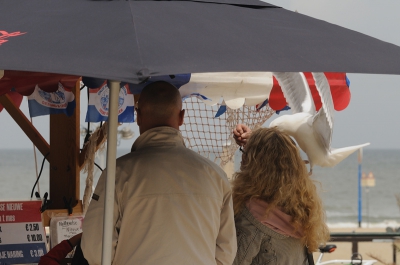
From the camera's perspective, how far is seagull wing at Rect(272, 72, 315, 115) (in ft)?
13.5

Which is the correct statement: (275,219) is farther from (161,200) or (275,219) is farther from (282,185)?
(161,200)

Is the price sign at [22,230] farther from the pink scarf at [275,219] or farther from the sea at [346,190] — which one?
the sea at [346,190]

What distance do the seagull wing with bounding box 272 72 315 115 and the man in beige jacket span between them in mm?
1510

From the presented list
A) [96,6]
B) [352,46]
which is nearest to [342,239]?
[352,46]

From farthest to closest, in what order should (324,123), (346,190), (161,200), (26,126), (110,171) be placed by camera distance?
1. (346,190)
2. (26,126)
3. (324,123)
4. (161,200)
5. (110,171)

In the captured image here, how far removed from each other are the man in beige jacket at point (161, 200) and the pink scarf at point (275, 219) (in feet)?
0.69

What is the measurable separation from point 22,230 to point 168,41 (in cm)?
231

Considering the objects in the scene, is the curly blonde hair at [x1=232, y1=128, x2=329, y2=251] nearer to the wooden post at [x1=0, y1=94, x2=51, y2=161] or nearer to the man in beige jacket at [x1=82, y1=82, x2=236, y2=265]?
the man in beige jacket at [x1=82, y1=82, x2=236, y2=265]

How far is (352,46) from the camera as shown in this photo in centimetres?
219

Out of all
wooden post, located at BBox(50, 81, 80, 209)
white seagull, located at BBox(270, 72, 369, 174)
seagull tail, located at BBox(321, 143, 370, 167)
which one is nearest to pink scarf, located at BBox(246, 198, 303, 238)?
white seagull, located at BBox(270, 72, 369, 174)

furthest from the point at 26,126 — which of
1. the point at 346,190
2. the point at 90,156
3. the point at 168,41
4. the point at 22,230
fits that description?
the point at 346,190

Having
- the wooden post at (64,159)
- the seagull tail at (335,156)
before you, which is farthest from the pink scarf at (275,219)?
the wooden post at (64,159)

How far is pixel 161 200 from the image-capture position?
2.56 m

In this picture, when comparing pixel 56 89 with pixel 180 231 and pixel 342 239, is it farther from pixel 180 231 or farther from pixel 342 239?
pixel 342 239
